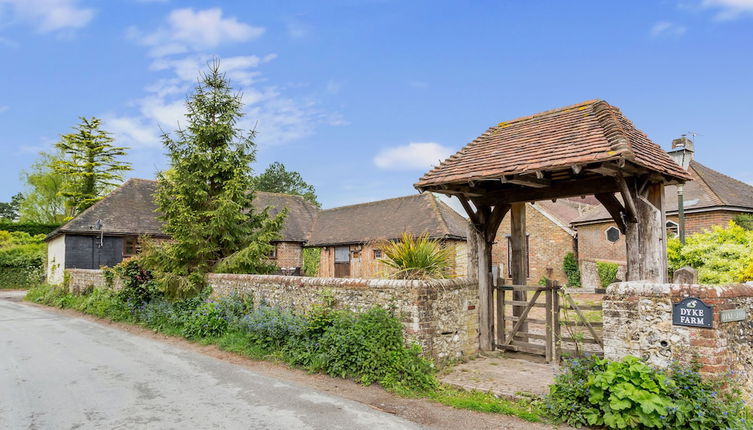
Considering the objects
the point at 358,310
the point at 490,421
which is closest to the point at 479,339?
the point at 358,310

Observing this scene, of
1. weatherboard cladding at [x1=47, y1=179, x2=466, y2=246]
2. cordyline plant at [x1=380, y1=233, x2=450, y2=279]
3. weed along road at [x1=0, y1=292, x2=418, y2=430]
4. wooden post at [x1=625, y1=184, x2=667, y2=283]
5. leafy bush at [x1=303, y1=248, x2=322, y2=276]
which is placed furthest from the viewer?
leafy bush at [x1=303, y1=248, x2=322, y2=276]

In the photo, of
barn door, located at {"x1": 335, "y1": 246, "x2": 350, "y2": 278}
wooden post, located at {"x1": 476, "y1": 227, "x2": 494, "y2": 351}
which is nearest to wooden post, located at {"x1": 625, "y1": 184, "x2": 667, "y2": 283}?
wooden post, located at {"x1": 476, "y1": 227, "x2": 494, "y2": 351}

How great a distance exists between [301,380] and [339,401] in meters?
1.41

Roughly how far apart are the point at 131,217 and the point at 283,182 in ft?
103

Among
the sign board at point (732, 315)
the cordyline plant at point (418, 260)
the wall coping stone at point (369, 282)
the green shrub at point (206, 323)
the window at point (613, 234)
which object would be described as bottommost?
the green shrub at point (206, 323)

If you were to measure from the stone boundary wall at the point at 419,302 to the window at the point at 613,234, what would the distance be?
1850 centimetres

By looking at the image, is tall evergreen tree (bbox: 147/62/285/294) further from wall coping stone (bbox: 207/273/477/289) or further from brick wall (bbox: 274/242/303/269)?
brick wall (bbox: 274/242/303/269)

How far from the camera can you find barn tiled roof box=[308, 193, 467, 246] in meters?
24.0

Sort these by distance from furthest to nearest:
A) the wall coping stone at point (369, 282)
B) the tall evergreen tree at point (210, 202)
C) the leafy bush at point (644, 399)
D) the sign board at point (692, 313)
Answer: the tall evergreen tree at point (210, 202)
the wall coping stone at point (369, 282)
the sign board at point (692, 313)
the leafy bush at point (644, 399)

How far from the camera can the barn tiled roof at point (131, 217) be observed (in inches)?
1005

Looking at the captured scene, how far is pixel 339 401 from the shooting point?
22.5ft

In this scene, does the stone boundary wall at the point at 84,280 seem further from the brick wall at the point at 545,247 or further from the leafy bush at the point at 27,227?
the leafy bush at the point at 27,227

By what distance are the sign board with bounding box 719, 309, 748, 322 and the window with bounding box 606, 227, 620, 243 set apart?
20.2 meters

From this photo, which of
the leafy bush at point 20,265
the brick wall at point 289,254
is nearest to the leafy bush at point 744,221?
the brick wall at point 289,254
